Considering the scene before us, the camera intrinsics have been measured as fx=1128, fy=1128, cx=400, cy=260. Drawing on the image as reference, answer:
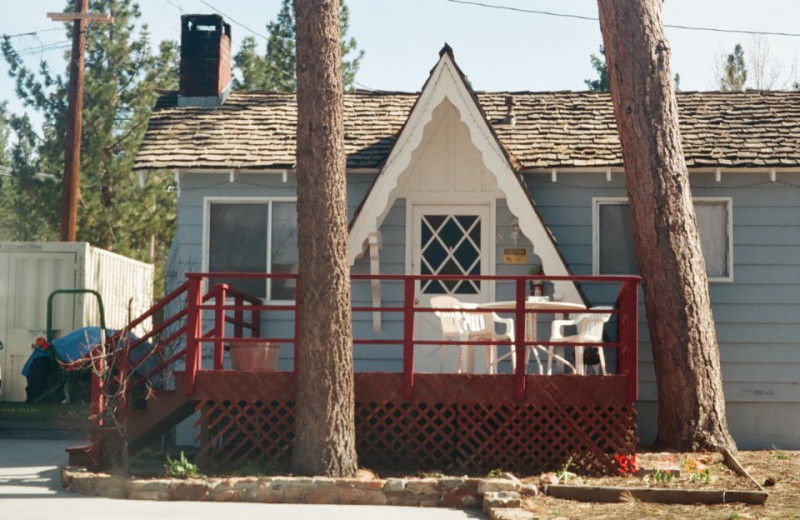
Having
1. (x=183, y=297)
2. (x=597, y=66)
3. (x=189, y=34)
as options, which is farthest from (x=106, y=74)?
(x=183, y=297)

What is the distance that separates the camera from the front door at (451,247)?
13.6m

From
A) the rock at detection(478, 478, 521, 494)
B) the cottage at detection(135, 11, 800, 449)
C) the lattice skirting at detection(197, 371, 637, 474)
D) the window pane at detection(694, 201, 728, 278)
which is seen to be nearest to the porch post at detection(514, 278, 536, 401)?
the lattice skirting at detection(197, 371, 637, 474)

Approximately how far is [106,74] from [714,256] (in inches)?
816

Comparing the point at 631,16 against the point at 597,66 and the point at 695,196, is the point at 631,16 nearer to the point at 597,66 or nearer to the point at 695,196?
the point at 695,196

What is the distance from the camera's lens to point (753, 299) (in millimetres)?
13484

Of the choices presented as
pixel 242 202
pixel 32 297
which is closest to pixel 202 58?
pixel 242 202

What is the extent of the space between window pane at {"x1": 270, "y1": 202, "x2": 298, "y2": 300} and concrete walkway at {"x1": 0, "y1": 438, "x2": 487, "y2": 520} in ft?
13.3

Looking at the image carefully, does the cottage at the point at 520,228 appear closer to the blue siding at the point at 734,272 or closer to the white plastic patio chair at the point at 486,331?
the blue siding at the point at 734,272

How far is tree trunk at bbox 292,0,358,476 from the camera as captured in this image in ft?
33.3

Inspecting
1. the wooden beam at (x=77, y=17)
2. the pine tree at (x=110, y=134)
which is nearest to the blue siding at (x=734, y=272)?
the wooden beam at (x=77, y=17)

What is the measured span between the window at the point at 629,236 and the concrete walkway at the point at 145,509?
507 cm

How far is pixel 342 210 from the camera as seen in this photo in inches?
409

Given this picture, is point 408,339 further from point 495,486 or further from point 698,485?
point 698,485

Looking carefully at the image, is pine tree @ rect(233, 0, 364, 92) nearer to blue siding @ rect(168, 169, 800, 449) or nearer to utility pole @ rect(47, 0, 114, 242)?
utility pole @ rect(47, 0, 114, 242)
